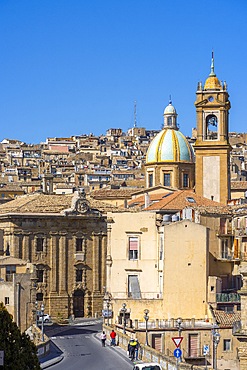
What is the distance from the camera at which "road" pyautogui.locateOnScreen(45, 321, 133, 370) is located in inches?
1939

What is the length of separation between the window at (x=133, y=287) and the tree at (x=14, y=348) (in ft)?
93.5

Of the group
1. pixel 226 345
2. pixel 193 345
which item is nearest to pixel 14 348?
pixel 193 345

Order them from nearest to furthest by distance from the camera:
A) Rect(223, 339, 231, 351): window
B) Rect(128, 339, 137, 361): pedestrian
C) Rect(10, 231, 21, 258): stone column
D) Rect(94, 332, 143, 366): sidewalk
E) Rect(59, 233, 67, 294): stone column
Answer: Rect(94, 332, 143, 366): sidewalk
Rect(128, 339, 137, 361): pedestrian
Rect(223, 339, 231, 351): window
Rect(10, 231, 21, 258): stone column
Rect(59, 233, 67, 294): stone column

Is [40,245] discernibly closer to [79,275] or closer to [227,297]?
[79,275]

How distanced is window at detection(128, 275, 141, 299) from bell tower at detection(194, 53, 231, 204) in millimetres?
16384

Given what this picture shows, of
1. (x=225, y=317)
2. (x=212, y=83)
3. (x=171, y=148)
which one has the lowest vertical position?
(x=225, y=317)

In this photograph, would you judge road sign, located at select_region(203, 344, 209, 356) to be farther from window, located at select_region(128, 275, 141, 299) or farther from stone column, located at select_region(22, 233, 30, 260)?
stone column, located at select_region(22, 233, 30, 260)

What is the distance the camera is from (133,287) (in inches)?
2699

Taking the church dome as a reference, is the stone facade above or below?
below

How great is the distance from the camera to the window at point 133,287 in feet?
222

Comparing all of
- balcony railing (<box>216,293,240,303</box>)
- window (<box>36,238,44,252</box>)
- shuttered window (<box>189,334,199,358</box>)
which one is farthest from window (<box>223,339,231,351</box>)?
window (<box>36,238,44,252</box>)

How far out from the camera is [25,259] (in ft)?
262

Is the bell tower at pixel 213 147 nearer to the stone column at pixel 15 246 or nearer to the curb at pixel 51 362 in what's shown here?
the stone column at pixel 15 246

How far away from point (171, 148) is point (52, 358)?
4078 cm
